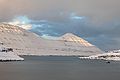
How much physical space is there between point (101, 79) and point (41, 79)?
18.8m

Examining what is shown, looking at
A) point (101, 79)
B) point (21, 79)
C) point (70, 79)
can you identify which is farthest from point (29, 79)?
point (101, 79)

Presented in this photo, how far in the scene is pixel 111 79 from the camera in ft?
334

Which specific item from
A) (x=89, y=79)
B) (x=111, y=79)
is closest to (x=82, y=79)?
(x=89, y=79)

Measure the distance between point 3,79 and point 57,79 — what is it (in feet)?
53.3

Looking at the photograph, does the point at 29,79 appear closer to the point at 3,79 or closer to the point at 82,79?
the point at 3,79

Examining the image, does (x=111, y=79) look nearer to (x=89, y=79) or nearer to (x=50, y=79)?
(x=89, y=79)

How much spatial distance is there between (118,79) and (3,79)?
3535 cm

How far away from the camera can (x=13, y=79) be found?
9819cm

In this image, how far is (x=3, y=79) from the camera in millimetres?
97688

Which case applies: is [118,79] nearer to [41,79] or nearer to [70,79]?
[70,79]

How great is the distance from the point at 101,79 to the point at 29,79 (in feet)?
73.6

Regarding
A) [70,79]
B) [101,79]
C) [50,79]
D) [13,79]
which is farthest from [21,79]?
[101,79]

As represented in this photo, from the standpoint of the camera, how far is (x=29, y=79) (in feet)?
322

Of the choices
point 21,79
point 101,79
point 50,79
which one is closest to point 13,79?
point 21,79
